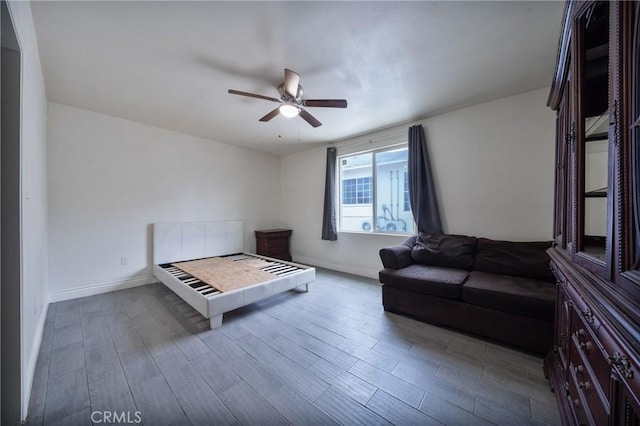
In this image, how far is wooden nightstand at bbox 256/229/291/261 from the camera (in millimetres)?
4805

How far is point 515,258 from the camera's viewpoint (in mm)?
2379

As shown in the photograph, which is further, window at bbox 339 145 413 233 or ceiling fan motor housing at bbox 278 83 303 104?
window at bbox 339 145 413 233

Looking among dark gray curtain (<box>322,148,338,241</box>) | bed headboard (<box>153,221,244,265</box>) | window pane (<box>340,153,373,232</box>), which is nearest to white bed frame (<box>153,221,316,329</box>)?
bed headboard (<box>153,221,244,265</box>)

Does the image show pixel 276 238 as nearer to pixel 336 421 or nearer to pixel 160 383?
pixel 160 383

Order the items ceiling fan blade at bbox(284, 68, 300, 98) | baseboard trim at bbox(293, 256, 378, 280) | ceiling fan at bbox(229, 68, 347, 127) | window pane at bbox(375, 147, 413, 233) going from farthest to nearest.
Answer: baseboard trim at bbox(293, 256, 378, 280) → window pane at bbox(375, 147, 413, 233) → ceiling fan at bbox(229, 68, 347, 127) → ceiling fan blade at bbox(284, 68, 300, 98)

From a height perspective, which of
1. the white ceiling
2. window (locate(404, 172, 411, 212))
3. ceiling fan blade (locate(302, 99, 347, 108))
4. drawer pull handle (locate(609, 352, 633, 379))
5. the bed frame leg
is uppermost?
the white ceiling

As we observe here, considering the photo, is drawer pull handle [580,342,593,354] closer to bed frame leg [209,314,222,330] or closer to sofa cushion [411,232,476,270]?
sofa cushion [411,232,476,270]

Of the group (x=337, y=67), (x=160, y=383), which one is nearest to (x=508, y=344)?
(x=160, y=383)

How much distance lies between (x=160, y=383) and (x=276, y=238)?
11.3ft

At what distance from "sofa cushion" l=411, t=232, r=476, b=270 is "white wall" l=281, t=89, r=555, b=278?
34 centimetres

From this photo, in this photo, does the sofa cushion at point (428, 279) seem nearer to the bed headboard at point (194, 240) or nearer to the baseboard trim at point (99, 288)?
the bed headboard at point (194, 240)

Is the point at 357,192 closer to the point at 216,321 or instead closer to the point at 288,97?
the point at 288,97

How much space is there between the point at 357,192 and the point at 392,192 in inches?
29.1

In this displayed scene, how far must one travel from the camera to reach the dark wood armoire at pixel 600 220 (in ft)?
2.12
